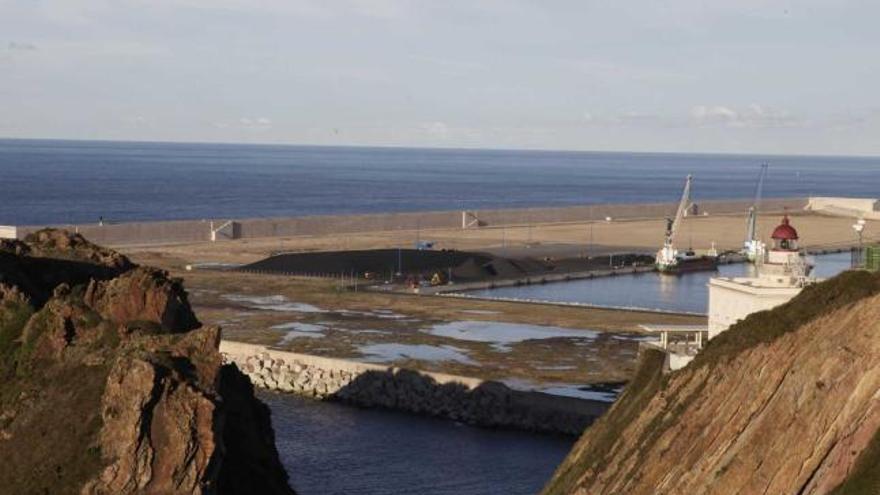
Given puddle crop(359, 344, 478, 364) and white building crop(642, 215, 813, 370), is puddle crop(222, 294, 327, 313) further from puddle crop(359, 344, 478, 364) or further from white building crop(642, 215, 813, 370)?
white building crop(642, 215, 813, 370)

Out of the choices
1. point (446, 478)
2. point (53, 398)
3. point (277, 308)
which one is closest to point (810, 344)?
point (53, 398)

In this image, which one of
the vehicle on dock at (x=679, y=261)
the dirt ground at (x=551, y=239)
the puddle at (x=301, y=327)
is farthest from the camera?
the dirt ground at (x=551, y=239)

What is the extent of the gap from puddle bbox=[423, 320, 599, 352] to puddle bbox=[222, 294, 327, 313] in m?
7.78

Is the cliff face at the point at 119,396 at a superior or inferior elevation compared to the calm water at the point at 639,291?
superior

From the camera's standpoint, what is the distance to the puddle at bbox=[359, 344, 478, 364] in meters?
59.7

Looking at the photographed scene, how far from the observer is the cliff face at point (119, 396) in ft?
93.2

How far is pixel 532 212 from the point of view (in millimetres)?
140875

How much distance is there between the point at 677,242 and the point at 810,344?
9946 centimetres

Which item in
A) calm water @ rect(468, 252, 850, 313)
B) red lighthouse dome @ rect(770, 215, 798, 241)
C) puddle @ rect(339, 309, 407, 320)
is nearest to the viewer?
red lighthouse dome @ rect(770, 215, 798, 241)

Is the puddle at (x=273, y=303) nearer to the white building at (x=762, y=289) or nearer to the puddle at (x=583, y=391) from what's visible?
the puddle at (x=583, y=391)

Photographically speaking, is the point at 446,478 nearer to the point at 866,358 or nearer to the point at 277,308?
the point at 866,358

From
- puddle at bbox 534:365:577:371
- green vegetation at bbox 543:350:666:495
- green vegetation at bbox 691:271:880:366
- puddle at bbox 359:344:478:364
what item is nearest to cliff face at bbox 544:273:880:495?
green vegetation at bbox 691:271:880:366

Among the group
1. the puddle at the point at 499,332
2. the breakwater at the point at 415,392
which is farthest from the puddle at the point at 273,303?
the breakwater at the point at 415,392

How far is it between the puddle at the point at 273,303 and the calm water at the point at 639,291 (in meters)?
11.9
